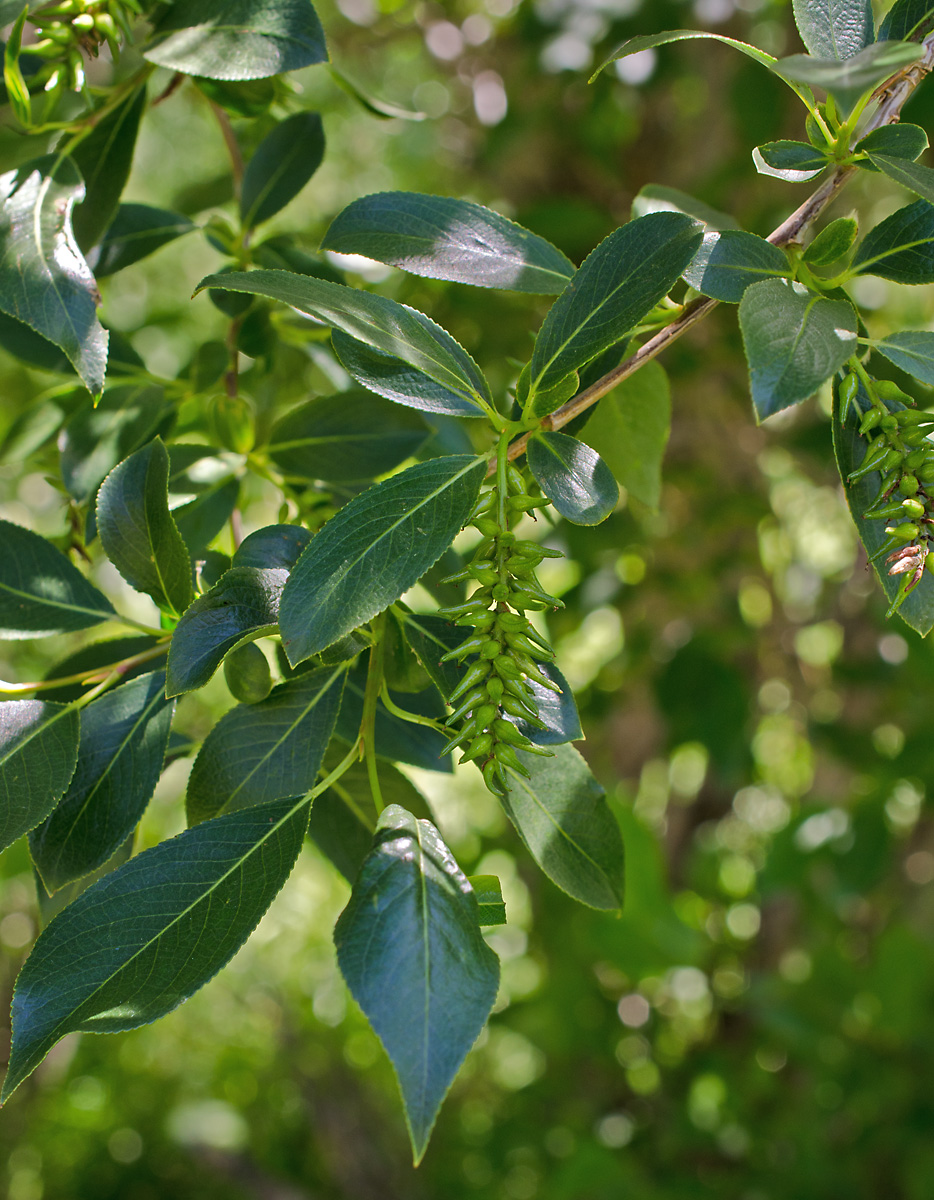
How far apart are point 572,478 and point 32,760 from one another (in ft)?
0.84

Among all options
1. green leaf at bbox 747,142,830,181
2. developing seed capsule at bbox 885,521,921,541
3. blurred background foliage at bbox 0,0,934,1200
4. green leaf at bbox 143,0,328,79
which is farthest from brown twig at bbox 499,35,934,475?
blurred background foliage at bbox 0,0,934,1200

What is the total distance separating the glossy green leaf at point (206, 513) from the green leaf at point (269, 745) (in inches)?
6.6

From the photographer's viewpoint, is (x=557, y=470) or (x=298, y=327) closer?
(x=557, y=470)

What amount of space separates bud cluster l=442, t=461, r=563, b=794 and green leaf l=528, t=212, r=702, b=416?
75 millimetres

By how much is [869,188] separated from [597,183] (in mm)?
678

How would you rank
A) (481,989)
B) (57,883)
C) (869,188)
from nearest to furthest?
(481,989), (57,883), (869,188)

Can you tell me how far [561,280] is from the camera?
0.44m

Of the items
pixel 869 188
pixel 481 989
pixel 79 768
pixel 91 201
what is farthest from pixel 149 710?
pixel 869 188

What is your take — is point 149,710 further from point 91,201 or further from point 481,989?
point 91,201

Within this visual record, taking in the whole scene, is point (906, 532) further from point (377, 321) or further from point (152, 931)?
point (152, 931)

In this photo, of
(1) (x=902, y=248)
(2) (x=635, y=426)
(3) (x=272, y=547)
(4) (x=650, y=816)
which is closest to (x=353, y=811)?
(3) (x=272, y=547)

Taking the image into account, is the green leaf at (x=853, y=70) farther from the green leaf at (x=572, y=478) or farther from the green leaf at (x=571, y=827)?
the green leaf at (x=571, y=827)

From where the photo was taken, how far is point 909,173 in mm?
347

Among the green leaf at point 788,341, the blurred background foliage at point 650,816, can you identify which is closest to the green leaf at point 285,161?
the blurred background foliage at point 650,816
